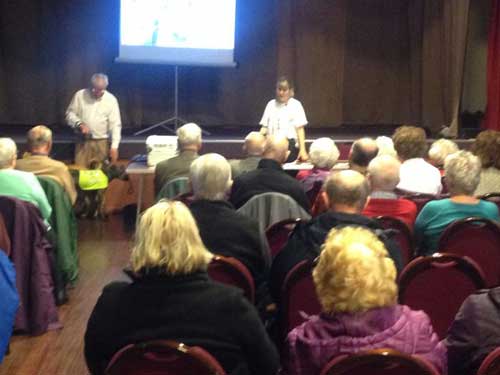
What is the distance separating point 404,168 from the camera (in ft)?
16.2

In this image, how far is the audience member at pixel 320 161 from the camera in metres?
5.13

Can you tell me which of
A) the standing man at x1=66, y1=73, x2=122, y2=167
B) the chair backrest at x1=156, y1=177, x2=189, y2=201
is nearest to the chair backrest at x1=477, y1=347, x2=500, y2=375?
the chair backrest at x1=156, y1=177, x2=189, y2=201

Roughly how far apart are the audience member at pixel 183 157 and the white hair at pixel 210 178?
172 centimetres

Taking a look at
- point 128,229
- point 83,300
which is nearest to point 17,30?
point 128,229

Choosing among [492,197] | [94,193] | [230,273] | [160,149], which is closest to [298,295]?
[230,273]

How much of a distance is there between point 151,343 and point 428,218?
2.21 m

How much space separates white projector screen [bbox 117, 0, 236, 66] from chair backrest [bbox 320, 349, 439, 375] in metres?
7.32

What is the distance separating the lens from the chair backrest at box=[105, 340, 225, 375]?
203 centimetres

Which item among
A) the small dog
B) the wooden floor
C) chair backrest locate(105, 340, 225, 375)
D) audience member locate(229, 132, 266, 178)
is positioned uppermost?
audience member locate(229, 132, 266, 178)

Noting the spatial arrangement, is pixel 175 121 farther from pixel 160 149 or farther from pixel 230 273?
pixel 230 273

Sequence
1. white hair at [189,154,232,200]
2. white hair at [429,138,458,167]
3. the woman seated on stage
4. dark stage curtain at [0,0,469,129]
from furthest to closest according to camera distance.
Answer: dark stage curtain at [0,0,469,129], the woman seated on stage, white hair at [429,138,458,167], white hair at [189,154,232,200]

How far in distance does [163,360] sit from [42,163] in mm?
3162

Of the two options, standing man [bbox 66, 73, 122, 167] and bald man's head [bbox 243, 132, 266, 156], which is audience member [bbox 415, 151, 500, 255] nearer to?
bald man's head [bbox 243, 132, 266, 156]

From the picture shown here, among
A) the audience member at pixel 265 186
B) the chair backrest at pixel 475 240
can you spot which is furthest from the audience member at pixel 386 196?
the audience member at pixel 265 186
